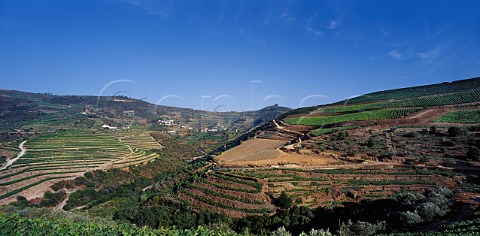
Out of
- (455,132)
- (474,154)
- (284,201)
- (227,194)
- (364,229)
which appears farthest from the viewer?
(455,132)

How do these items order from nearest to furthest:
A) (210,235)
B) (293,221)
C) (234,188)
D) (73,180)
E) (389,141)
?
1. (210,235)
2. (293,221)
3. (234,188)
4. (389,141)
5. (73,180)

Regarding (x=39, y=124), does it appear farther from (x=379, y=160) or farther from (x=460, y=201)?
(x=460, y=201)

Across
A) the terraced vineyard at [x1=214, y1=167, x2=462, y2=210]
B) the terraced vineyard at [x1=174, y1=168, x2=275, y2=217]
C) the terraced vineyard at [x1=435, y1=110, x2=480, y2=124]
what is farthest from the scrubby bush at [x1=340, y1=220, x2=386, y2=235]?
the terraced vineyard at [x1=435, y1=110, x2=480, y2=124]

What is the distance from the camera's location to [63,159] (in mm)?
46844

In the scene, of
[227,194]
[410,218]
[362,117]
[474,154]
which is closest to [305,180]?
[227,194]

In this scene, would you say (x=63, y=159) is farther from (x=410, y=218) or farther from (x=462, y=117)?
(x=462, y=117)

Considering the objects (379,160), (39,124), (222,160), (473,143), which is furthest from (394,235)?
(39,124)

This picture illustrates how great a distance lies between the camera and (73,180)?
40031 millimetres

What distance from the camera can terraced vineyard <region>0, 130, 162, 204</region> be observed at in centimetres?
3650

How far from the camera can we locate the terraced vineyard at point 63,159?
1437 inches

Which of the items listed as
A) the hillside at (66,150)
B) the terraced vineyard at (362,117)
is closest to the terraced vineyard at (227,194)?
the hillside at (66,150)

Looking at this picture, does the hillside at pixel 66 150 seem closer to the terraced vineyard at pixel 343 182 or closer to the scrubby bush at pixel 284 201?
→ the terraced vineyard at pixel 343 182

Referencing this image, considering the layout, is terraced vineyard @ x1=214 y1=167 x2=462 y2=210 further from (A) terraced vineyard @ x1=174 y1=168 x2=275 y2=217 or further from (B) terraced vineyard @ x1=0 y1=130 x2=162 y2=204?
(B) terraced vineyard @ x1=0 y1=130 x2=162 y2=204

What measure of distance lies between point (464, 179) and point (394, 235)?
51.9ft
